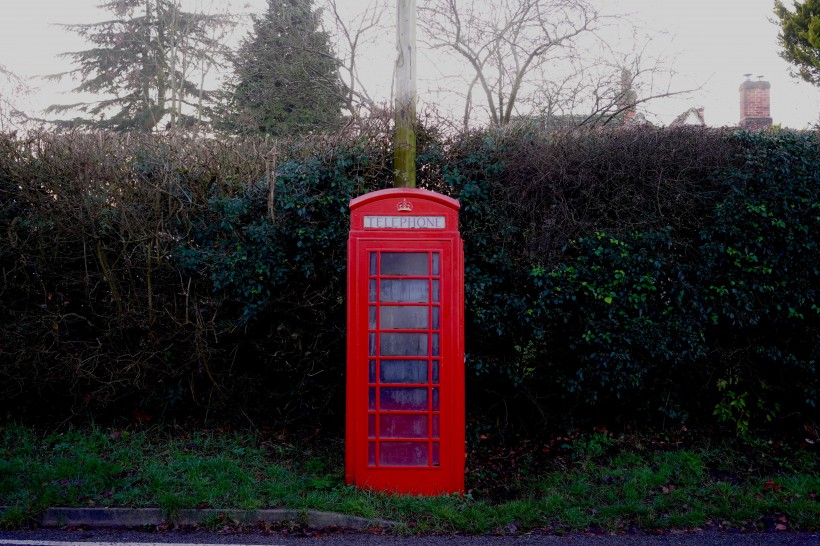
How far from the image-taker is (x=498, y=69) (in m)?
11.7

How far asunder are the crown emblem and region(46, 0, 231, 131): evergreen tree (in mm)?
12297

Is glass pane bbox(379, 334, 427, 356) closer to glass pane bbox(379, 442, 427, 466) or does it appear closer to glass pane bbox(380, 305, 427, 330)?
glass pane bbox(380, 305, 427, 330)

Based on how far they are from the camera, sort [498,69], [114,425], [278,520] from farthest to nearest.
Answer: [498,69]
[114,425]
[278,520]

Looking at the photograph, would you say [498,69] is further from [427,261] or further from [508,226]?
[427,261]

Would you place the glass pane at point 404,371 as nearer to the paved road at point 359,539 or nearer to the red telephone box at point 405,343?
the red telephone box at point 405,343

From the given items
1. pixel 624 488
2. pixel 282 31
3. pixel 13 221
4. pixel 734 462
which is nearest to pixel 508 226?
pixel 624 488

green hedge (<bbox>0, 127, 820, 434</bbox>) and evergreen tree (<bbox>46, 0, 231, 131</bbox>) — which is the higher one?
evergreen tree (<bbox>46, 0, 231, 131</bbox>)

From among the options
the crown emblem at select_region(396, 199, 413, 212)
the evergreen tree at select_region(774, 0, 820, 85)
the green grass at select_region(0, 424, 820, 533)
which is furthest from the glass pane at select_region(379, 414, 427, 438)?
the evergreen tree at select_region(774, 0, 820, 85)

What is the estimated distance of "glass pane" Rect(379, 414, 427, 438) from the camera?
5.48 metres

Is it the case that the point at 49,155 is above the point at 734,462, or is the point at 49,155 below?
above

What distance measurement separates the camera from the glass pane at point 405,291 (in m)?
5.45

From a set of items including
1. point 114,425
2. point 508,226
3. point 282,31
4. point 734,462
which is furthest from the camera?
point 282,31

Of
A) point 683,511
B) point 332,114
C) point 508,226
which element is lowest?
point 683,511

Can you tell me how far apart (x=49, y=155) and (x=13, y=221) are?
2.82 ft
